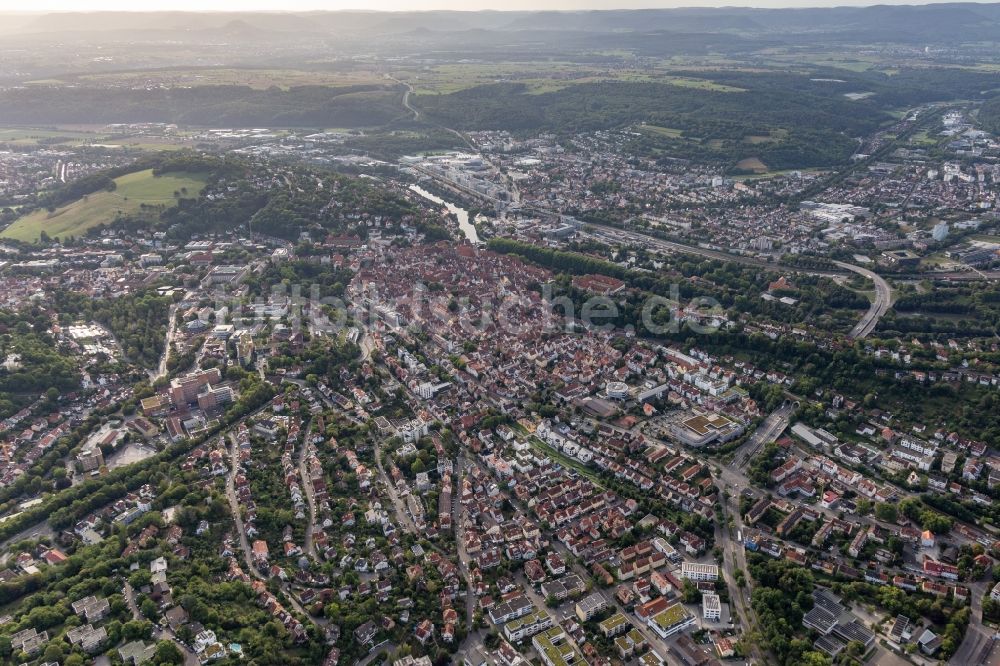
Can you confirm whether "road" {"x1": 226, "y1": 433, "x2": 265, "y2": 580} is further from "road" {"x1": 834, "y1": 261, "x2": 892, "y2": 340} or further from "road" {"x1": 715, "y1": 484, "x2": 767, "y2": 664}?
"road" {"x1": 834, "y1": 261, "x2": 892, "y2": 340}

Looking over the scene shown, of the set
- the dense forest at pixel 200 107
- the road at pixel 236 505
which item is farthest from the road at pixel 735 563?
the dense forest at pixel 200 107

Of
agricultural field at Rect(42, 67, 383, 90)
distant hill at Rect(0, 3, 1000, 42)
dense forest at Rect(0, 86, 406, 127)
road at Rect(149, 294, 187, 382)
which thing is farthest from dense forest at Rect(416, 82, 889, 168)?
distant hill at Rect(0, 3, 1000, 42)

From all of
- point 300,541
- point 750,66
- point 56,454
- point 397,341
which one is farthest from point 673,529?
point 750,66

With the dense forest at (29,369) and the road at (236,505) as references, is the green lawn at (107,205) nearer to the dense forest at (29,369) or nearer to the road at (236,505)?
the dense forest at (29,369)

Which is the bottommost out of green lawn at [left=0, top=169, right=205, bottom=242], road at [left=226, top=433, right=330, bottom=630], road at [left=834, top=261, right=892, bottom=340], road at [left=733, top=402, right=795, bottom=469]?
road at [left=226, top=433, right=330, bottom=630]

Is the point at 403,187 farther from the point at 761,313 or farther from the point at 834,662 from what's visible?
the point at 834,662

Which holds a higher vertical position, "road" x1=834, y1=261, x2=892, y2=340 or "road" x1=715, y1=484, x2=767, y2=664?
"road" x1=834, y1=261, x2=892, y2=340
